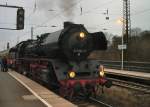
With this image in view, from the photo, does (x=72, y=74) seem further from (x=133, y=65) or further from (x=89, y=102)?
(x=133, y=65)

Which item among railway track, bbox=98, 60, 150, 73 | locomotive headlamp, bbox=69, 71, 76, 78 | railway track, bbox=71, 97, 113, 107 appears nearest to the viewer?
railway track, bbox=71, 97, 113, 107

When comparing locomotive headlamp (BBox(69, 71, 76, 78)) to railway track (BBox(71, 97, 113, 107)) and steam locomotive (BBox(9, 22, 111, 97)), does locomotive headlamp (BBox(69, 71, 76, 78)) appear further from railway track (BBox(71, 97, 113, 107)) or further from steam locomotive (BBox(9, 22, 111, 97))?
railway track (BBox(71, 97, 113, 107))

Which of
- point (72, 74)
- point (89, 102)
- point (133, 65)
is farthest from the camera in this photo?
point (133, 65)

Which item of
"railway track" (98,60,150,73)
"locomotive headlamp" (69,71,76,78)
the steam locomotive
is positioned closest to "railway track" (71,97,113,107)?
the steam locomotive

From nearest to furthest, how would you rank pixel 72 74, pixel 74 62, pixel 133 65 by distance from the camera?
pixel 72 74 < pixel 74 62 < pixel 133 65

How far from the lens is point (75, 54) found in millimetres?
17156

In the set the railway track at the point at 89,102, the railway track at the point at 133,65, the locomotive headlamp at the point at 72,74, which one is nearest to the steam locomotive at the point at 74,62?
the locomotive headlamp at the point at 72,74

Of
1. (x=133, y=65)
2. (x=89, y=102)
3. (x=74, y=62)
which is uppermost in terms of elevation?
(x=74, y=62)

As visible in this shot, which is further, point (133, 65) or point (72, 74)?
point (133, 65)

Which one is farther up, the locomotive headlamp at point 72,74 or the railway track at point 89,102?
the locomotive headlamp at point 72,74

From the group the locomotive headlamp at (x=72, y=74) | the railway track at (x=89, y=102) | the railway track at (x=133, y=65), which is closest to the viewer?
the railway track at (x=89, y=102)

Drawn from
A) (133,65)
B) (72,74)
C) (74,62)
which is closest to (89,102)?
(72,74)

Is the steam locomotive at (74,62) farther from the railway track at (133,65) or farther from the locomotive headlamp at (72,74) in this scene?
the railway track at (133,65)

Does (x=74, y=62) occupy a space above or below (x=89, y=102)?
above
